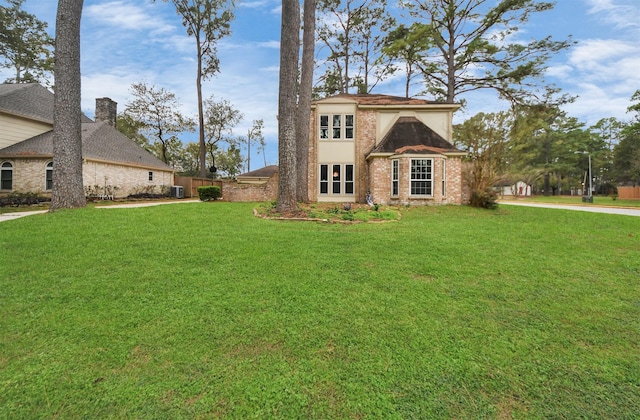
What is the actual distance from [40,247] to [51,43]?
83.0 feet

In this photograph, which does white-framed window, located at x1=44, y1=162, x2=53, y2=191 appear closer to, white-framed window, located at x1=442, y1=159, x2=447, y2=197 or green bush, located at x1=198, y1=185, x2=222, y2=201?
green bush, located at x1=198, y1=185, x2=222, y2=201

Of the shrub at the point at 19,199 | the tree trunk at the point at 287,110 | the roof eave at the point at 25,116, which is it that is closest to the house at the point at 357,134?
the tree trunk at the point at 287,110

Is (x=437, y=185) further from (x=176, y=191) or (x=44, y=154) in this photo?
(x=44, y=154)

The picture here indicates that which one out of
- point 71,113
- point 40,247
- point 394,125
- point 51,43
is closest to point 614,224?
point 394,125

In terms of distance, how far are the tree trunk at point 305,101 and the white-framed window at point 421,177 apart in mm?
5325

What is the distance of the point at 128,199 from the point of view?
18.4m

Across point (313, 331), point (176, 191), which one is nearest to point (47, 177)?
point (176, 191)

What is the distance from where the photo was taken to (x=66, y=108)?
8703 millimetres

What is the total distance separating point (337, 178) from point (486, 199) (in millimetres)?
7518

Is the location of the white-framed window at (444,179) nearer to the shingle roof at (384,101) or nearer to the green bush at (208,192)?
the shingle roof at (384,101)

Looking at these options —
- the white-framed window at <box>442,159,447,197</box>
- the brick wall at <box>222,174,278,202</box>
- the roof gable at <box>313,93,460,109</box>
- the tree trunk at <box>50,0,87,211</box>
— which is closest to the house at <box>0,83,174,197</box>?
the tree trunk at <box>50,0,87,211</box>

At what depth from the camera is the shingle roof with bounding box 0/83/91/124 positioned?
15.5 m

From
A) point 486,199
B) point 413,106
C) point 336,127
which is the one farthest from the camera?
point 336,127

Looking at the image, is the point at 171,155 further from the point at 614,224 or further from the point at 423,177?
the point at 614,224
